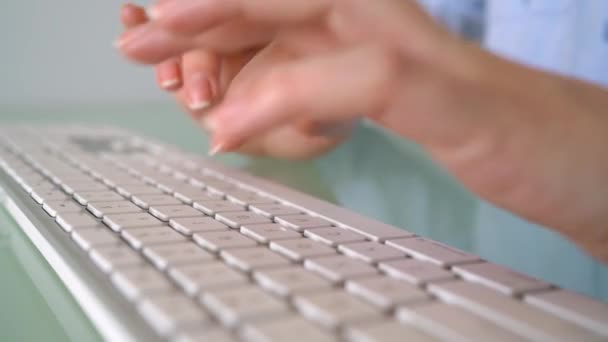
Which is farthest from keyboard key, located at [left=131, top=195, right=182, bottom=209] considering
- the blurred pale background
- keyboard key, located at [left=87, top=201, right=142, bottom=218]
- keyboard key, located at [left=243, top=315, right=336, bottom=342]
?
the blurred pale background

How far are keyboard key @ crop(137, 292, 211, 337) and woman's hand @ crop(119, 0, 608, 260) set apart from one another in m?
0.09

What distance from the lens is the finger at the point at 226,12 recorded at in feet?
1.00

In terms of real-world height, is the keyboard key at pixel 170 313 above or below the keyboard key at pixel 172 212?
below

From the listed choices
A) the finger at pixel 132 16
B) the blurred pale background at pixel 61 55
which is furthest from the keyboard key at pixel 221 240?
the blurred pale background at pixel 61 55

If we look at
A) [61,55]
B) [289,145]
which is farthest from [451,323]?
[61,55]

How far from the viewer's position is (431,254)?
0.32 metres

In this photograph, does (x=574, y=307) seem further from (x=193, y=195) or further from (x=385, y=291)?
(x=193, y=195)

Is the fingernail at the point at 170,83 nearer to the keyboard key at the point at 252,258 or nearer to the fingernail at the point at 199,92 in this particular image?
the fingernail at the point at 199,92

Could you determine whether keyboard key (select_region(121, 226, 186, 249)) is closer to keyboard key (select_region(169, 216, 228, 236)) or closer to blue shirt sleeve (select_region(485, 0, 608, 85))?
keyboard key (select_region(169, 216, 228, 236))

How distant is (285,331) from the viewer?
222 mm

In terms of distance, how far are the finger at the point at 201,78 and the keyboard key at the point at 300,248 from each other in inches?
5.7

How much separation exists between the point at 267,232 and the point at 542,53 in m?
0.75

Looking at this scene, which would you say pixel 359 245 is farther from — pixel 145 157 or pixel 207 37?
pixel 145 157

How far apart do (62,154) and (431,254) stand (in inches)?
18.4
